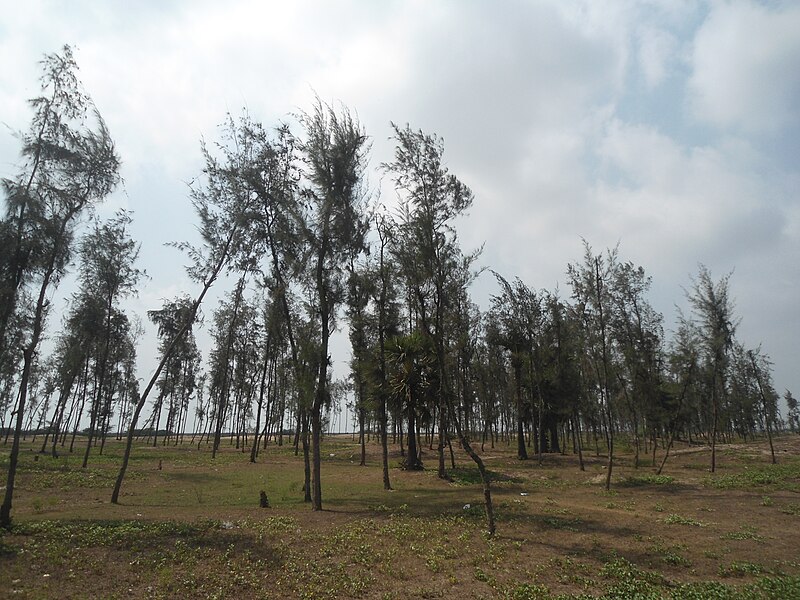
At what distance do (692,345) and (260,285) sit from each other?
93.1ft

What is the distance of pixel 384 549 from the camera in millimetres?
12312

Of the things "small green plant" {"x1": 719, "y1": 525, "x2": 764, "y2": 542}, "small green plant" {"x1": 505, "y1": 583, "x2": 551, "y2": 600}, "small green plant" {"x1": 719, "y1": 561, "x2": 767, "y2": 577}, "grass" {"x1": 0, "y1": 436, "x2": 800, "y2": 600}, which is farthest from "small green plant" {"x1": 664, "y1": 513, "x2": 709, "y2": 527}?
"small green plant" {"x1": 505, "y1": 583, "x2": 551, "y2": 600}

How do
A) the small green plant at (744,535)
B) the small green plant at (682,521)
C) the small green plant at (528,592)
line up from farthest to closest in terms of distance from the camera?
the small green plant at (682,521)
the small green plant at (744,535)
the small green plant at (528,592)

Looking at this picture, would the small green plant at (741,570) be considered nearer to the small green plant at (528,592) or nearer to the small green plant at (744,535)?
the small green plant at (744,535)

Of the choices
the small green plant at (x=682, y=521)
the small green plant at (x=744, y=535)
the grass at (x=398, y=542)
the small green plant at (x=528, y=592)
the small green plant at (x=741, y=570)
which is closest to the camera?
the small green plant at (x=528, y=592)

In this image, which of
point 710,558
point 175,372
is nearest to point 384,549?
point 710,558

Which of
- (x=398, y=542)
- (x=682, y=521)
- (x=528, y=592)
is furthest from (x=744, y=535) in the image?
(x=398, y=542)

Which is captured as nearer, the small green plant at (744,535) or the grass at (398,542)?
the grass at (398,542)

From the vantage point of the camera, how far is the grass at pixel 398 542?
9555 mm

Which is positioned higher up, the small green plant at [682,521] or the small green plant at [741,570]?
the small green plant at [741,570]

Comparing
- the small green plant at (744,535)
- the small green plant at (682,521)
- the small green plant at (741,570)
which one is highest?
the small green plant at (741,570)

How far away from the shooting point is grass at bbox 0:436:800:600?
955cm

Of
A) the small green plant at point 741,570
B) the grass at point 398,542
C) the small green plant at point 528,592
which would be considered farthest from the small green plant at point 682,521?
the small green plant at point 528,592

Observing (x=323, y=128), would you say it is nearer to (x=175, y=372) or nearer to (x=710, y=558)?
(x=710, y=558)
